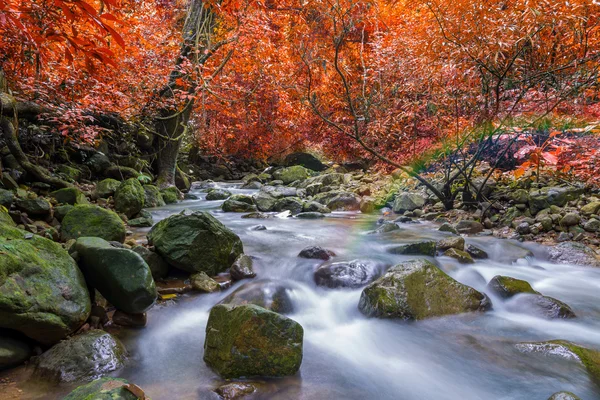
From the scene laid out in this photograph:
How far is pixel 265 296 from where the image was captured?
4137 millimetres

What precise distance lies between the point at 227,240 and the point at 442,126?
568cm

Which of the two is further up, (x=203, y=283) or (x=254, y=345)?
(x=254, y=345)

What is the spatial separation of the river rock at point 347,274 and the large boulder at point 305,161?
15152 millimetres

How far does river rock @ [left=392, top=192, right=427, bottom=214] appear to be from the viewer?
30.4 ft

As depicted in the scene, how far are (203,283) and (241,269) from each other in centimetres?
57

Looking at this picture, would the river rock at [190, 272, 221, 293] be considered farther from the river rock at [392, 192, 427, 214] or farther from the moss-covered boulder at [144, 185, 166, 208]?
the river rock at [392, 192, 427, 214]

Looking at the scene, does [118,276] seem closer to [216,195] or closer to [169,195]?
[169,195]

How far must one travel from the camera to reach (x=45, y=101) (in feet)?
21.3

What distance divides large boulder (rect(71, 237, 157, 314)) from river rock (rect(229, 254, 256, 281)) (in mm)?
1237

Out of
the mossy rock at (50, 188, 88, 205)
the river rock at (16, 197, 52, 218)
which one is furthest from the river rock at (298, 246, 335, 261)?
the mossy rock at (50, 188, 88, 205)

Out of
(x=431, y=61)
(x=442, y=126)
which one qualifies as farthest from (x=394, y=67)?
(x=431, y=61)

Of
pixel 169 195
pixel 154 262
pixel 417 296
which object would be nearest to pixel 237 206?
pixel 169 195

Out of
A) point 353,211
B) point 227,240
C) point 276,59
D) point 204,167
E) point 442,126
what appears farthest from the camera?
point 204,167

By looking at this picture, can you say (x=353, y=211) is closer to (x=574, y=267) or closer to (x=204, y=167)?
(x=574, y=267)
